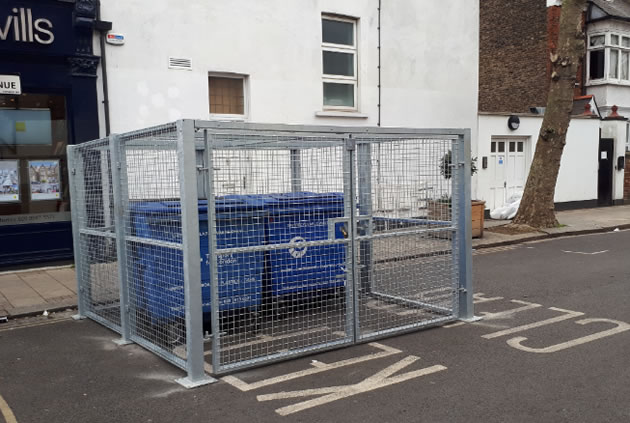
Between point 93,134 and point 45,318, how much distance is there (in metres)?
3.75

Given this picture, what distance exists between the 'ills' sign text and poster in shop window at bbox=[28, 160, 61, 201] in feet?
6.26

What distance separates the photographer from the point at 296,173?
6203mm

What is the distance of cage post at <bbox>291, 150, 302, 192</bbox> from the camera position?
19.6ft

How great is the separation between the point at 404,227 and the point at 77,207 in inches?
144

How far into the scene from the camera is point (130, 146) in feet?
18.2

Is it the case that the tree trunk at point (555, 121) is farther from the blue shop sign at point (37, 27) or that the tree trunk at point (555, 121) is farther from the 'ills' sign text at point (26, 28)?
the 'ills' sign text at point (26, 28)

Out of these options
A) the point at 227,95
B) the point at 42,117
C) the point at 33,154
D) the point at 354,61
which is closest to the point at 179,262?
the point at 33,154

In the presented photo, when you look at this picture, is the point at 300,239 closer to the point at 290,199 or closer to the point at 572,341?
the point at 290,199

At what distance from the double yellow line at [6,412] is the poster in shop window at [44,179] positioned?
574 centimetres

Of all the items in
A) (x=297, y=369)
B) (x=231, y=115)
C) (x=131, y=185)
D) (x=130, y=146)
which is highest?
(x=231, y=115)

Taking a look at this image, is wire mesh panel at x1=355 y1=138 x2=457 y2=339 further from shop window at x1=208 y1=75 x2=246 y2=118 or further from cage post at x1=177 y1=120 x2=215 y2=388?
shop window at x1=208 y1=75 x2=246 y2=118

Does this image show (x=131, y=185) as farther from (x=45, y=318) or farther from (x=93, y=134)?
(x=93, y=134)

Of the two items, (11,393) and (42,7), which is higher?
(42,7)

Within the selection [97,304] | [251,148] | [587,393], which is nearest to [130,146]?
[251,148]
